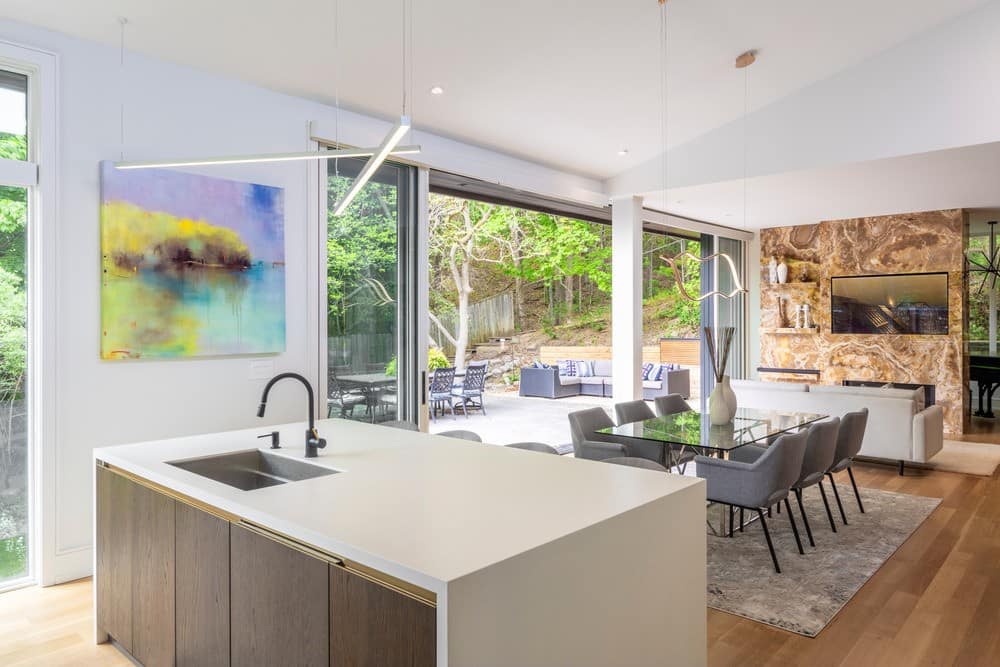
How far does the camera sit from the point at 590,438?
14.9 ft

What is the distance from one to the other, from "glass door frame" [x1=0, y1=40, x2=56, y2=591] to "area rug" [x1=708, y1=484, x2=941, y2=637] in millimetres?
3487

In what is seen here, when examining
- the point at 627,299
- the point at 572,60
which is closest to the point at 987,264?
the point at 627,299

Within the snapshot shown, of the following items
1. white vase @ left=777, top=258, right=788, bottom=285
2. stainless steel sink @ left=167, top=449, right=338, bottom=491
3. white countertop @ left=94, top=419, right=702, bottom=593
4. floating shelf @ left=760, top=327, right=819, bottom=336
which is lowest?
stainless steel sink @ left=167, top=449, right=338, bottom=491

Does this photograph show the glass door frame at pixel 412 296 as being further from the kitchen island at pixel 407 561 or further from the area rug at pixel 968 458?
the area rug at pixel 968 458

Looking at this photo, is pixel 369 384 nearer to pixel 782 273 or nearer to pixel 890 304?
pixel 782 273

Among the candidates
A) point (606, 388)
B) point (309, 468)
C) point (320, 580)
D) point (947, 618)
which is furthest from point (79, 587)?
point (606, 388)

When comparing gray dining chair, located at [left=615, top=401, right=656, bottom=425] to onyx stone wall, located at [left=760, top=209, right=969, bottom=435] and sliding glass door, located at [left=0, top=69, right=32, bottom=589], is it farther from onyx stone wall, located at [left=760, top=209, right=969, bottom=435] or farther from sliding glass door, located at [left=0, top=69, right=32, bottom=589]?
onyx stone wall, located at [left=760, top=209, right=969, bottom=435]

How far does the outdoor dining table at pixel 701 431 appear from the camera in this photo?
3988 mm

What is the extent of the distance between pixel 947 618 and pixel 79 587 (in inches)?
172

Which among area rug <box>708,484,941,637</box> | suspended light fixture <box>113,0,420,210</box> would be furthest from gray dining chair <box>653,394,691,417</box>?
suspended light fixture <box>113,0,420,210</box>

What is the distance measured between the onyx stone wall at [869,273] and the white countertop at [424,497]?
815 centimetres

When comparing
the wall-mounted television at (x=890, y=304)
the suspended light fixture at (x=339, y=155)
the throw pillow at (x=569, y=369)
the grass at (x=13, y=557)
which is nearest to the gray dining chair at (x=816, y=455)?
the suspended light fixture at (x=339, y=155)

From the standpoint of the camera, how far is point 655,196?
7328mm

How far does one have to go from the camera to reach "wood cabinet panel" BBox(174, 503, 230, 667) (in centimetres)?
207
